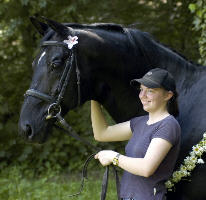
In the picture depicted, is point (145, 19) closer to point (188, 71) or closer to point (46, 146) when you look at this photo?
point (46, 146)

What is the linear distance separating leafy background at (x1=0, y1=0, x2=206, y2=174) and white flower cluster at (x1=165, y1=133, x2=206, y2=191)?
3.34m

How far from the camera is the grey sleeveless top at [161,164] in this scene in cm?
218

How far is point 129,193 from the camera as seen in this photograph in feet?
7.59

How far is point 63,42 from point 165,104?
77 cm

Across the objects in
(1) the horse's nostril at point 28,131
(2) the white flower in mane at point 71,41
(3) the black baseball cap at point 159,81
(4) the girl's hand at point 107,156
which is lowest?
(4) the girl's hand at point 107,156

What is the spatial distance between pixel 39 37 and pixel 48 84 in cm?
448

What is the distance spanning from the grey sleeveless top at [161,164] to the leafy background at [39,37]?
3.49 metres

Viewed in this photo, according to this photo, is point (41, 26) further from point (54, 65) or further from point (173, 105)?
point (173, 105)

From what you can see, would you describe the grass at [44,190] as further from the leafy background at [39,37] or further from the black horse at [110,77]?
the black horse at [110,77]

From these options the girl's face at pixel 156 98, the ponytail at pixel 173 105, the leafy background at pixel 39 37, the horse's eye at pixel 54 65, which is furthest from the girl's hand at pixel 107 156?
the leafy background at pixel 39 37

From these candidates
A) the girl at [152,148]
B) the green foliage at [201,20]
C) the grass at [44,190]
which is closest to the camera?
the girl at [152,148]

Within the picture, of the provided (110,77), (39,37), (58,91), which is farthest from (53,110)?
(39,37)

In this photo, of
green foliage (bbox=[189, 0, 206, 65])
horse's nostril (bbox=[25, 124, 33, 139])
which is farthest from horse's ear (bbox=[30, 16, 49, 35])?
green foliage (bbox=[189, 0, 206, 65])

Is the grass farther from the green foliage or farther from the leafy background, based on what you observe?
the green foliage
